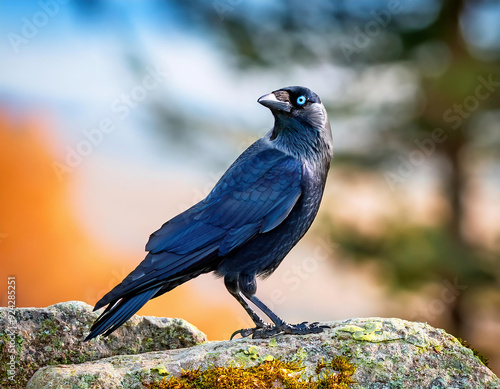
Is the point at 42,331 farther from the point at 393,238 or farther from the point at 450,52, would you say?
the point at 450,52

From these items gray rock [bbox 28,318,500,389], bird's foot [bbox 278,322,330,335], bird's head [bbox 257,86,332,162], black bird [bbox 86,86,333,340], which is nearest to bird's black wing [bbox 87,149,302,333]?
black bird [bbox 86,86,333,340]

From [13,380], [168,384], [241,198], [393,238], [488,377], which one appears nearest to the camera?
[168,384]

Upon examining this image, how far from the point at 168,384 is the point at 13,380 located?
1.13m

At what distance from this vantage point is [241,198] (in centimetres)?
369

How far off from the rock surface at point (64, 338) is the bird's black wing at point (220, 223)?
1.34 feet

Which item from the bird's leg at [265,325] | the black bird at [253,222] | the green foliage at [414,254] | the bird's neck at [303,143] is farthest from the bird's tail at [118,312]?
the green foliage at [414,254]

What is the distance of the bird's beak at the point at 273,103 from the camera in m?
3.70

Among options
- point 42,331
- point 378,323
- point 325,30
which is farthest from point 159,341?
point 325,30

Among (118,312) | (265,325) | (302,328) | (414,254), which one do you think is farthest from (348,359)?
(414,254)

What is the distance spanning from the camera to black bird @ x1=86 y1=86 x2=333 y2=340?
3.39 metres

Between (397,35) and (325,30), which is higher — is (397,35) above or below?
above

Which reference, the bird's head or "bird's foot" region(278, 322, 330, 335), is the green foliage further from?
"bird's foot" region(278, 322, 330, 335)

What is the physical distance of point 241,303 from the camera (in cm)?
374

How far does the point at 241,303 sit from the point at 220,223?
54cm
